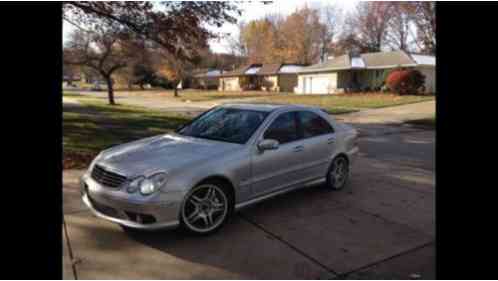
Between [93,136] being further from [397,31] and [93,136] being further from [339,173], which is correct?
[397,31]

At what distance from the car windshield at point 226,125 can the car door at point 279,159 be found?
0.72ft

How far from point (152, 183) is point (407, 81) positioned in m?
30.7

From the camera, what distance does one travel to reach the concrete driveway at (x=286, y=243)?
356 cm

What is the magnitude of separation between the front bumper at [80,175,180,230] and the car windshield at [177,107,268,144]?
131 centimetres

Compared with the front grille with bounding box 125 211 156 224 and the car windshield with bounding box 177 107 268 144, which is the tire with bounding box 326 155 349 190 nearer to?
the car windshield with bounding box 177 107 268 144

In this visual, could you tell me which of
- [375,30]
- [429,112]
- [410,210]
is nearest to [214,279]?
[410,210]

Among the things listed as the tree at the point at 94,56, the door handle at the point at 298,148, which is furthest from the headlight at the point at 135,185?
the tree at the point at 94,56

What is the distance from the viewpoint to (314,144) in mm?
5598

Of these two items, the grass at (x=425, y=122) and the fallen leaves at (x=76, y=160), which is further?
the grass at (x=425, y=122)

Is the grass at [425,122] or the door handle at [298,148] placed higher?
the grass at [425,122]
